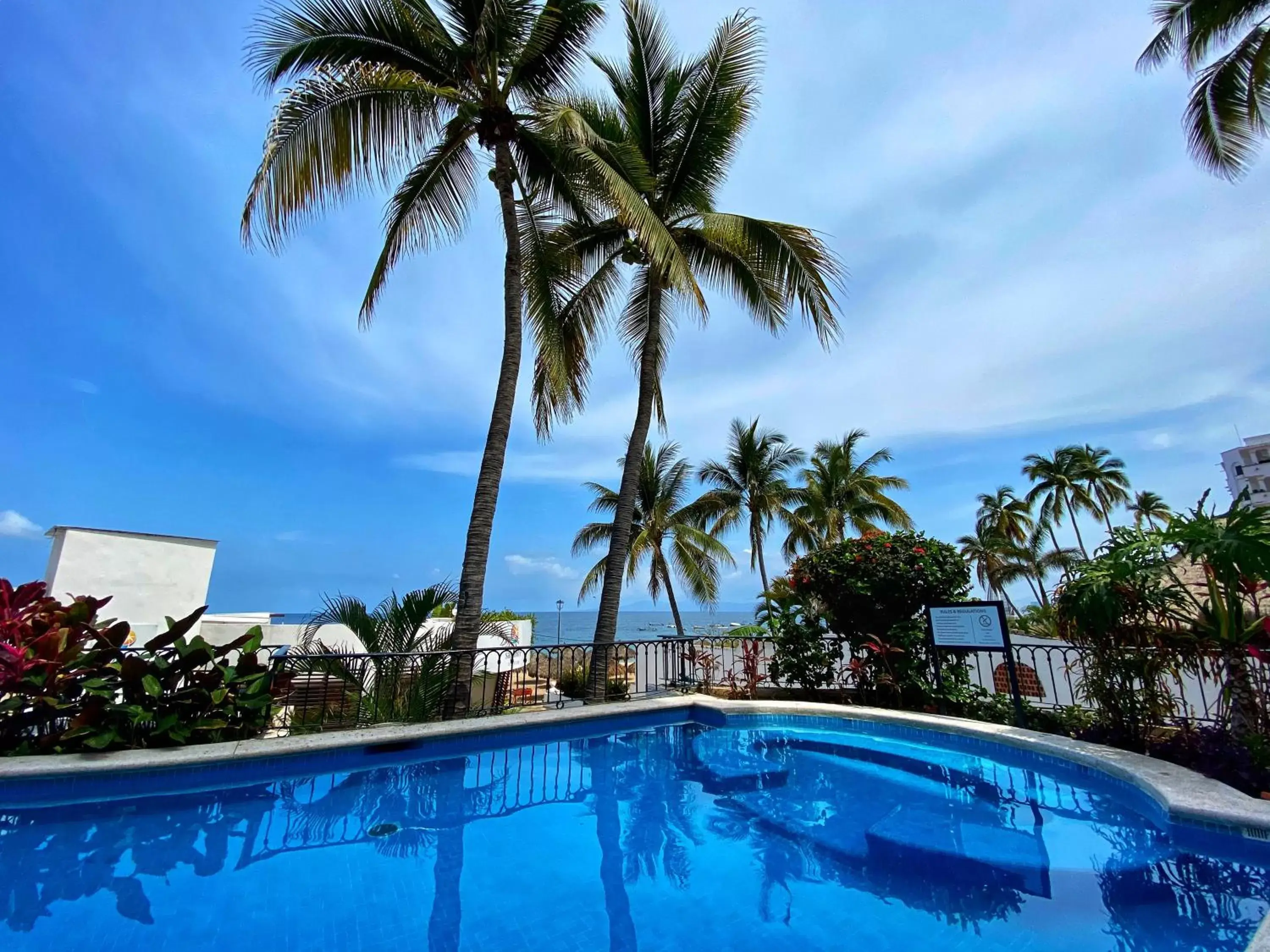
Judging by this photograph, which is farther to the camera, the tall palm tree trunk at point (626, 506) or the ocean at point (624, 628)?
the ocean at point (624, 628)

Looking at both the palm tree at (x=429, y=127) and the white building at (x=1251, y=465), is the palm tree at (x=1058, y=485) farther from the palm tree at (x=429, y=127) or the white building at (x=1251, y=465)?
the white building at (x=1251, y=465)

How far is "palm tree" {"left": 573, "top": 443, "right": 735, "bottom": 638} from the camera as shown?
1847cm

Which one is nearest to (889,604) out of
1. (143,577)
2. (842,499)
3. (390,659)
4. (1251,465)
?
(390,659)

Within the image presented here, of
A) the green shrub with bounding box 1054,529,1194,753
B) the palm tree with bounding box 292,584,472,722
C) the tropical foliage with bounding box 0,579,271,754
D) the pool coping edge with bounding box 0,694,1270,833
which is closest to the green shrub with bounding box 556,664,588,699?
the pool coping edge with bounding box 0,694,1270,833

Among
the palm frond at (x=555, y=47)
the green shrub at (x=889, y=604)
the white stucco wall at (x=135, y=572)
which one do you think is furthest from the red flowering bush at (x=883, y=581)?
the white stucco wall at (x=135, y=572)

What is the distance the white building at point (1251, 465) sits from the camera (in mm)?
58969

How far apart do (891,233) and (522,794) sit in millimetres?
8917

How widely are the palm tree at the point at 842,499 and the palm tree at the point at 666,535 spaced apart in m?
4.57

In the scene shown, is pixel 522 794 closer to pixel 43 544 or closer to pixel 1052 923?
pixel 1052 923

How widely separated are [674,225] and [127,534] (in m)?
11.4

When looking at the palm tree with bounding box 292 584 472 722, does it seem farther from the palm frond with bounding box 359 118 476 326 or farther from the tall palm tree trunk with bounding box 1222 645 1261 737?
the tall palm tree trunk with bounding box 1222 645 1261 737

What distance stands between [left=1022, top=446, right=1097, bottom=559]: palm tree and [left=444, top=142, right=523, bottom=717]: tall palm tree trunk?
3553 cm

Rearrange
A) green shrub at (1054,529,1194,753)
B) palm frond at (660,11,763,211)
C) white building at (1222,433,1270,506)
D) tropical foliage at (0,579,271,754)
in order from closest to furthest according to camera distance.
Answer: tropical foliage at (0,579,271,754) → green shrub at (1054,529,1194,753) → palm frond at (660,11,763,211) → white building at (1222,433,1270,506)

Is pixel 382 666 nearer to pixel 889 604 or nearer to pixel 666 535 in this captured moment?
pixel 889 604
